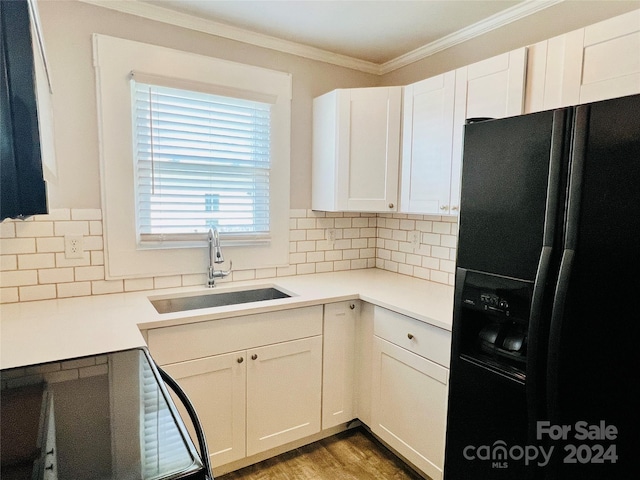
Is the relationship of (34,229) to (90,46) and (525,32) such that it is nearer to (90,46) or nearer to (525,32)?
(90,46)

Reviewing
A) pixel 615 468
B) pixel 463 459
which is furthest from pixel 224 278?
pixel 615 468

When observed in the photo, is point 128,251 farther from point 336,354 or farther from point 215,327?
point 336,354

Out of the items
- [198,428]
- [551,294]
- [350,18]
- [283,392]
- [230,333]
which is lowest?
[283,392]

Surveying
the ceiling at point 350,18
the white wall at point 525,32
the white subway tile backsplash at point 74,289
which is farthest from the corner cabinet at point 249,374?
the white wall at point 525,32

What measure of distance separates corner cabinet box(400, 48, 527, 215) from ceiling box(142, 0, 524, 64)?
35 cm

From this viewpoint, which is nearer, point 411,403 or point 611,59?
point 611,59

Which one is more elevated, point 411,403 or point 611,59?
point 611,59

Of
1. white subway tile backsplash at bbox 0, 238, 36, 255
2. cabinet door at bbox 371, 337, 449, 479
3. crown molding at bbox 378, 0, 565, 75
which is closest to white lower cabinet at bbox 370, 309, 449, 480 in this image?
cabinet door at bbox 371, 337, 449, 479

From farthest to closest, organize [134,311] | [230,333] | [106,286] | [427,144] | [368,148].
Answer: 1. [368,148]
2. [427,144]
3. [106,286]
4. [230,333]
5. [134,311]

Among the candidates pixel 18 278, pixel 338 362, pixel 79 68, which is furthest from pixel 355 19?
pixel 18 278

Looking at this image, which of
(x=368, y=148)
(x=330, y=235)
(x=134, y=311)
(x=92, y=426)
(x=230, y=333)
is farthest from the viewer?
(x=330, y=235)

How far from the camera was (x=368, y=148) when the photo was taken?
2.44 metres

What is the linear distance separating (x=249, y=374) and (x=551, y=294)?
1415 millimetres

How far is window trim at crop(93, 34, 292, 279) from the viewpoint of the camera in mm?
2014
